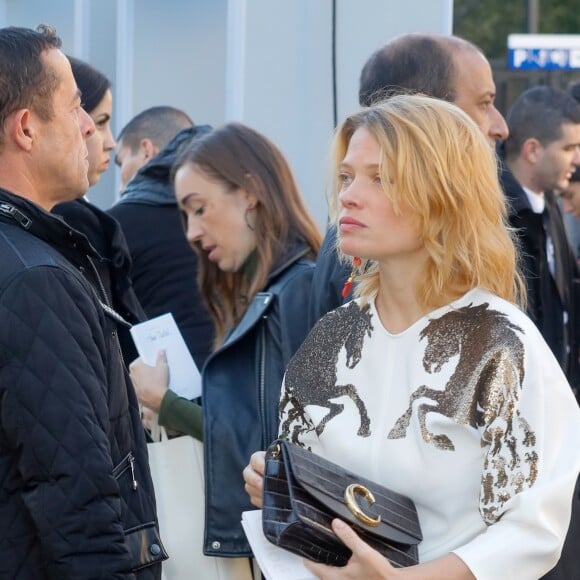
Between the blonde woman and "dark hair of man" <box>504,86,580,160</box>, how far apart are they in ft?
11.4

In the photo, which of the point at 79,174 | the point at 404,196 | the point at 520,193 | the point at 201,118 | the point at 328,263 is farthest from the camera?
the point at 201,118

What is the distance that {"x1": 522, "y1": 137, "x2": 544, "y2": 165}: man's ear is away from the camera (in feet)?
18.7

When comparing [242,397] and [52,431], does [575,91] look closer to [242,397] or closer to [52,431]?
[242,397]

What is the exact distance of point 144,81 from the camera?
7.13 m

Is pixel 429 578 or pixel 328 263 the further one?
pixel 328 263

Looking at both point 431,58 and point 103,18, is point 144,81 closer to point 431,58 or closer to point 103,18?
point 103,18

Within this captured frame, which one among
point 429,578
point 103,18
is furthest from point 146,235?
point 103,18

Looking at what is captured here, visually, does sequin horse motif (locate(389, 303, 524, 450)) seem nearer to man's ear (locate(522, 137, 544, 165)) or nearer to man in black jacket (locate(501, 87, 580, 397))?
man in black jacket (locate(501, 87, 580, 397))

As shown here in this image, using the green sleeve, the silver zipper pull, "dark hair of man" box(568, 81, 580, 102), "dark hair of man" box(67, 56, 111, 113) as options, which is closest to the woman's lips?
the silver zipper pull

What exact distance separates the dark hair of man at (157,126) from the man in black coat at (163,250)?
1.17 meters

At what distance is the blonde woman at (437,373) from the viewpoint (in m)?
2.12

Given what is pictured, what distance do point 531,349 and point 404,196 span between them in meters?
0.37

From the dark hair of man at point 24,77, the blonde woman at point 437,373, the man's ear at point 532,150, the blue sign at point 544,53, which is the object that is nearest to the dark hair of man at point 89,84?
the dark hair of man at point 24,77

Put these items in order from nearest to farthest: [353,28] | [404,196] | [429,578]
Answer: [429,578] < [404,196] < [353,28]
